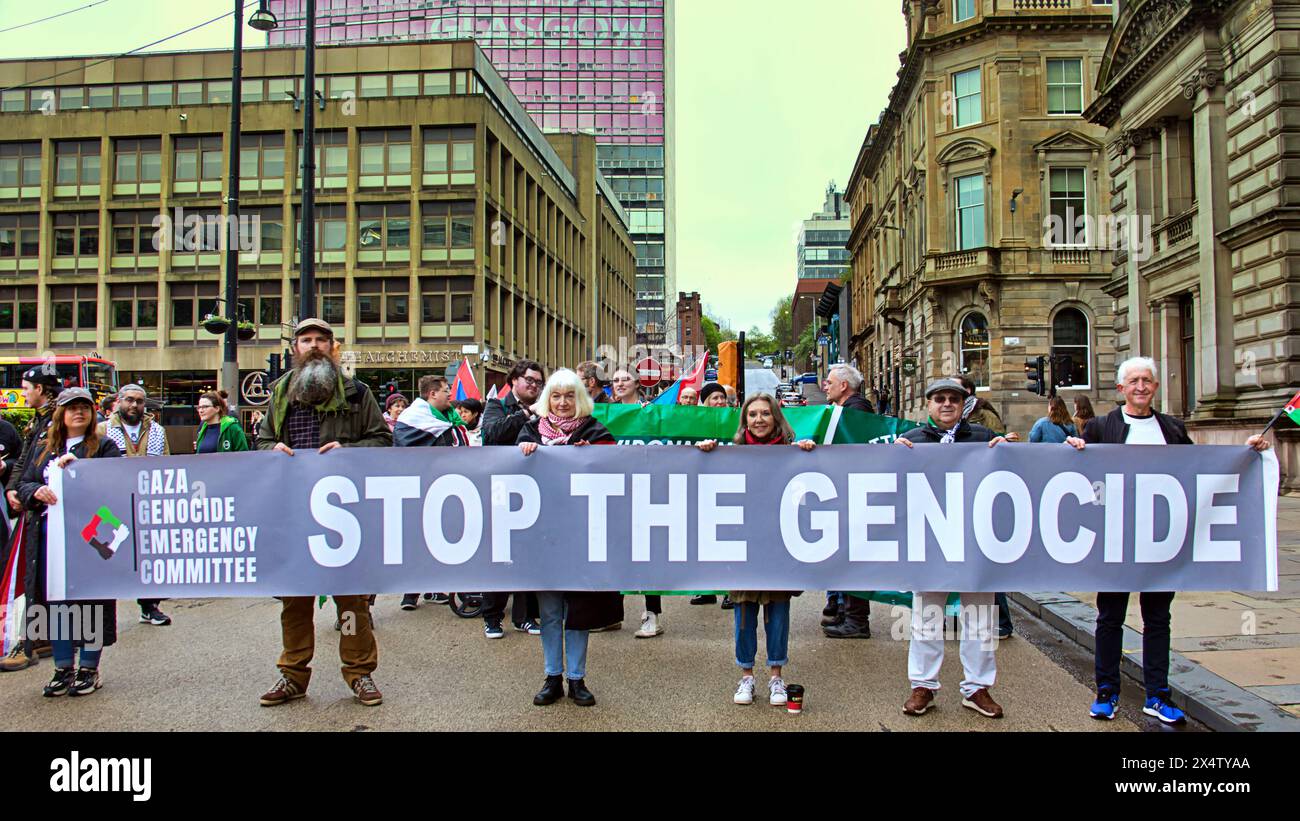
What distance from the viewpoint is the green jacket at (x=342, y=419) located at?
5383mm

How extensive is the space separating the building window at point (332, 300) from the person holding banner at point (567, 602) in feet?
132

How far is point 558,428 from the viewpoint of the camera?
5.51m

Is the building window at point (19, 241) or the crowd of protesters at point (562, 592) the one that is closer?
the crowd of protesters at point (562, 592)

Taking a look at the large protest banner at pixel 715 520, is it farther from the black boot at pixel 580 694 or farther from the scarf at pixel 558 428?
the black boot at pixel 580 694

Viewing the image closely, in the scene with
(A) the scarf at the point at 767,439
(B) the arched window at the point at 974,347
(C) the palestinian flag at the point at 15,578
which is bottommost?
(C) the palestinian flag at the point at 15,578

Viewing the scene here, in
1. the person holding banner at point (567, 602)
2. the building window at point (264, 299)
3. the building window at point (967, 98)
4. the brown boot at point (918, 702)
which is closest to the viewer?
the brown boot at point (918, 702)

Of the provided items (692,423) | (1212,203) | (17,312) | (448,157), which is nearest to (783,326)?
(448,157)

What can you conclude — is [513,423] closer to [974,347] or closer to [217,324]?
[217,324]

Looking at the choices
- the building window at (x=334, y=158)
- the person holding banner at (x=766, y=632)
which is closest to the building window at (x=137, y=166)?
the building window at (x=334, y=158)

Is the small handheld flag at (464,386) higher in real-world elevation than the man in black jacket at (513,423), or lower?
higher

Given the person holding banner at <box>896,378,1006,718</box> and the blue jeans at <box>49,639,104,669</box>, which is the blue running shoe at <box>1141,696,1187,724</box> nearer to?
the person holding banner at <box>896,378,1006,718</box>

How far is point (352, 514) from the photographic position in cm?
538

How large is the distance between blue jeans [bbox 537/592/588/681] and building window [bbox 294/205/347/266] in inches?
1629

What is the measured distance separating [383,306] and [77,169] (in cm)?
1775
